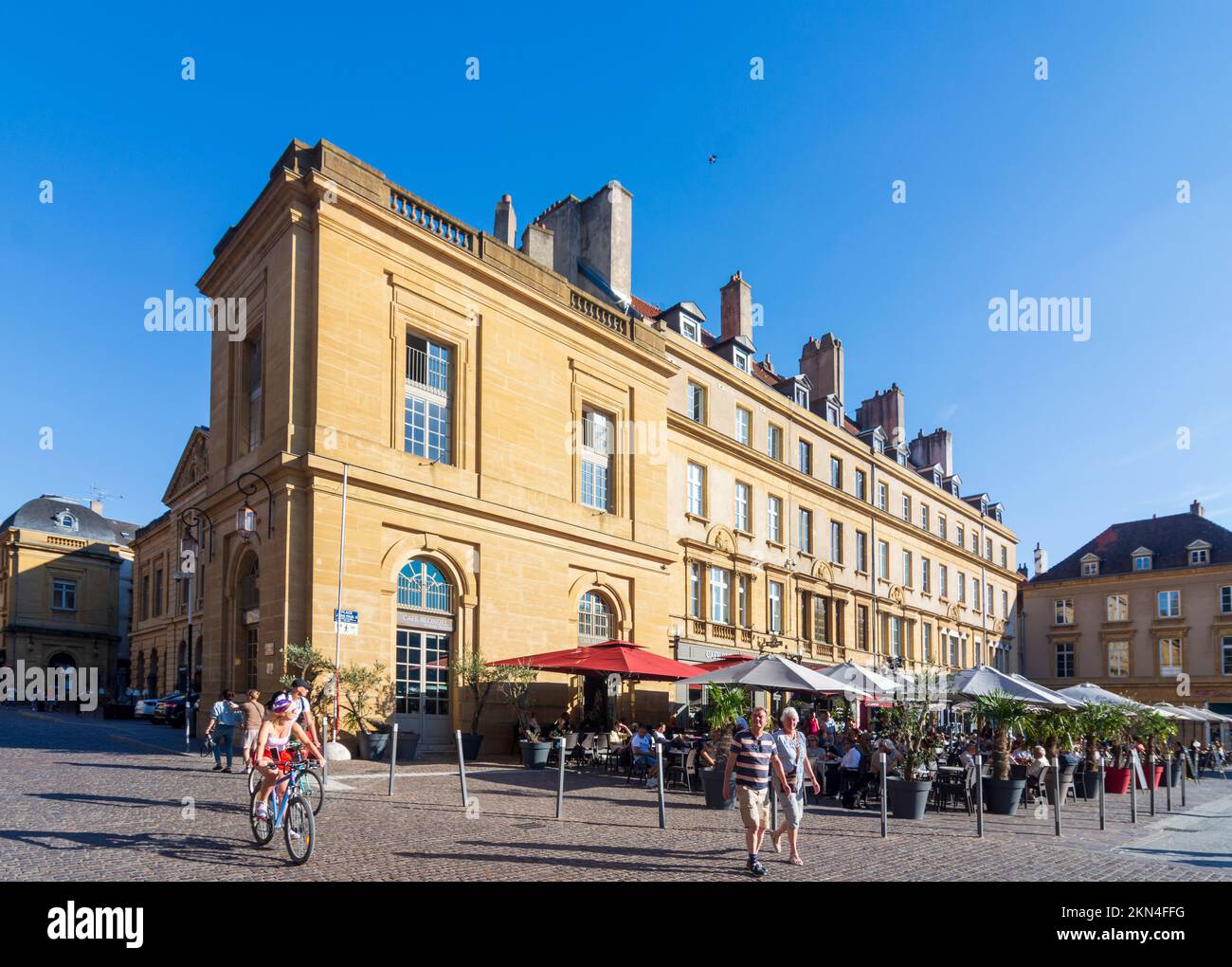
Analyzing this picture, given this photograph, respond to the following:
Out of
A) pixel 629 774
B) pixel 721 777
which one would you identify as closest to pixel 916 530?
pixel 629 774

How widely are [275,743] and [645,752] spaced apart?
1035 centimetres

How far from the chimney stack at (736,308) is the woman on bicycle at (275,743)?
30.6 meters

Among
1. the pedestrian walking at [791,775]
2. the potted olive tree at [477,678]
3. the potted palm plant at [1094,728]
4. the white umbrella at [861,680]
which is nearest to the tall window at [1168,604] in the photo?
the potted palm plant at [1094,728]

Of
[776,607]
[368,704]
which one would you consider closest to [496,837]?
[368,704]

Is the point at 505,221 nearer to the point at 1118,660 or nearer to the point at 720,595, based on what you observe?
the point at 720,595

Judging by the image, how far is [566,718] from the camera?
78.9ft

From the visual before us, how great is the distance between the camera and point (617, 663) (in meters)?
19.8

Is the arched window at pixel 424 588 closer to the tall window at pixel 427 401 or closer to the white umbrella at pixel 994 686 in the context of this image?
the tall window at pixel 427 401

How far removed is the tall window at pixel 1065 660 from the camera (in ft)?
199

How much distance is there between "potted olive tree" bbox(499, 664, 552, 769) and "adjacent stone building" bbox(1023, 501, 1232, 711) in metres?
46.2

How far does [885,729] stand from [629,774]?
5.07 meters

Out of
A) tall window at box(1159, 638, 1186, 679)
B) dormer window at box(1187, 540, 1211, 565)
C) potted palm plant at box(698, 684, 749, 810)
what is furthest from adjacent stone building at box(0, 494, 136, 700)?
dormer window at box(1187, 540, 1211, 565)

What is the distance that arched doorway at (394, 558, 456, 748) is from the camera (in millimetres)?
21844
